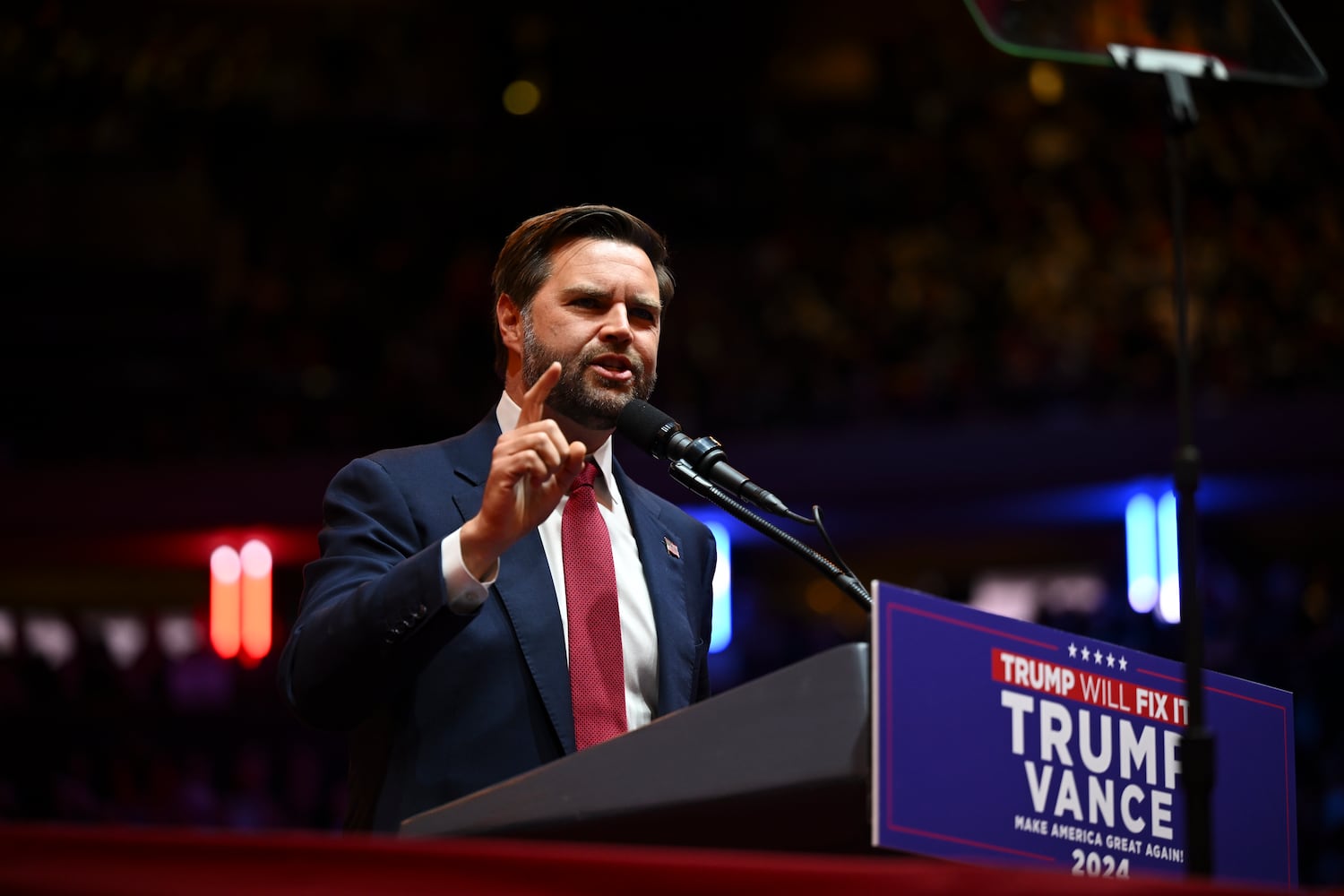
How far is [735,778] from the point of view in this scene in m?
1.22

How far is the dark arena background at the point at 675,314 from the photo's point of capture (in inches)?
270

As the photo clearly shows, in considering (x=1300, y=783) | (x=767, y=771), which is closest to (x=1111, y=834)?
(x=767, y=771)

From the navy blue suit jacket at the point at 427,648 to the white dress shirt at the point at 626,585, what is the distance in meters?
0.02

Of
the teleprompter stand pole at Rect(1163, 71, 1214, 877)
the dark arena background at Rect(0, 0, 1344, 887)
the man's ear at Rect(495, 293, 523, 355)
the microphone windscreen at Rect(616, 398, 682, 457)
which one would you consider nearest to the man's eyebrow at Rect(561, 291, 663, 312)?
the man's ear at Rect(495, 293, 523, 355)

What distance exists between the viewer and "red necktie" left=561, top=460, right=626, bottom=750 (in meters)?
1.68

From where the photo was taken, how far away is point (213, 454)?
317 inches

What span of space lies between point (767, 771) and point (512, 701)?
51 cm

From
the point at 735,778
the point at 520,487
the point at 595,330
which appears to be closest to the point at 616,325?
the point at 595,330

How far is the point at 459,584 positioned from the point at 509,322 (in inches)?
24.3

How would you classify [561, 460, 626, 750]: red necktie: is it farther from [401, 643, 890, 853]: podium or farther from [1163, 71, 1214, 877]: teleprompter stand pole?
[1163, 71, 1214, 877]: teleprompter stand pole

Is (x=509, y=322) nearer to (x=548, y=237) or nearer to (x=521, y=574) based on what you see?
(x=548, y=237)

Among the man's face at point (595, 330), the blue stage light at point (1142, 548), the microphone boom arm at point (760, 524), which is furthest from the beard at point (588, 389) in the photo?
the blue stage light at point (1142, 548)

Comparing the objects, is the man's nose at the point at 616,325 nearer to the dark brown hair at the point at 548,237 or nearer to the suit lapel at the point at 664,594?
the dark brown hair at the point at 548,237

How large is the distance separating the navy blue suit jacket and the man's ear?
6.0 inches
